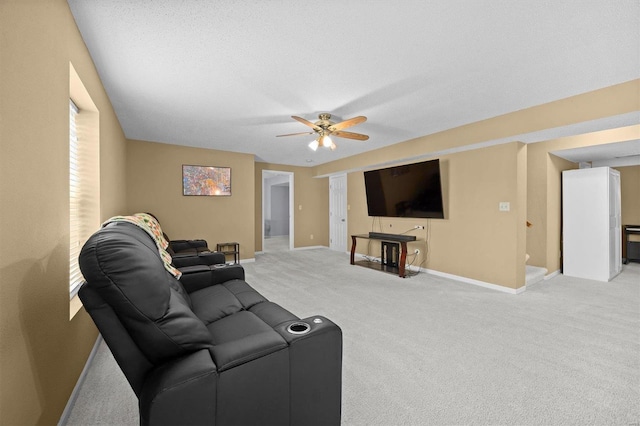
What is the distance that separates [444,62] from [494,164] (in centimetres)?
240

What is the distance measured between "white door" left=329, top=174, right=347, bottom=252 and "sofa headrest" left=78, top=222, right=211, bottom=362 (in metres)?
6.31

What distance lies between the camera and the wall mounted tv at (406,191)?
477cm

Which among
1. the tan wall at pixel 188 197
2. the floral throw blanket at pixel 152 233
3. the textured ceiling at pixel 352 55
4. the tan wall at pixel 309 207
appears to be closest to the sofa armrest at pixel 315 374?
the floral throw blanket at pixel 152 233

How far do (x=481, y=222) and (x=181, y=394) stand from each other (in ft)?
14.7

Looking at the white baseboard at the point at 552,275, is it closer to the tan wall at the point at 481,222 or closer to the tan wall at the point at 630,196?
the tan wall at the point at 481,222

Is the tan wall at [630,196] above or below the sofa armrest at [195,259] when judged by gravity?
above

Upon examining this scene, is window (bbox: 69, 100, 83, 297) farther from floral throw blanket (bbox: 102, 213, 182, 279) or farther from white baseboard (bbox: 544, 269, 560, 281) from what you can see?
white baseboard (bbox: 544, 269, 560, 281)

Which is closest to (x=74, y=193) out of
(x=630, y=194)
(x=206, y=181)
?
(x=206, y=181)

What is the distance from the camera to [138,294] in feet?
3.28

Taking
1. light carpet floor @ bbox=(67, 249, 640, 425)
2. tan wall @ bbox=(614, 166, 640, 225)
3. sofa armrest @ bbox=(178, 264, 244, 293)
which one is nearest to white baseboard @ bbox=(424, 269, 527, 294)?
light carpet floor @ bbox=(67, 249, 640, 425)

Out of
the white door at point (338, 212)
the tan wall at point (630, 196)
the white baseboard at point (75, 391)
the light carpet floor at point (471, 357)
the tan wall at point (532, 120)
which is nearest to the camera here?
the white baseboard at point (75, 391)

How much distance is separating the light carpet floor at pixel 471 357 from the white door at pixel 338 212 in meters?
3.39

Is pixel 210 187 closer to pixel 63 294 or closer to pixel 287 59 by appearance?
pixel 287 59

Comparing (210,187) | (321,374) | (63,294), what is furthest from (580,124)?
(210,187)
